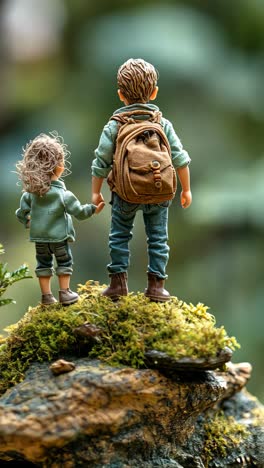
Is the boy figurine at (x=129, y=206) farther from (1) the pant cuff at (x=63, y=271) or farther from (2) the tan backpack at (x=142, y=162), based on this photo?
(1) the pant cuff at (x=63, y=271)

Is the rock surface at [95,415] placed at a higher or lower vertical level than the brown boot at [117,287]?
lower

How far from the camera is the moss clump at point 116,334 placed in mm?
4137

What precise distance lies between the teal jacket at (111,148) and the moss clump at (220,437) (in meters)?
1.75

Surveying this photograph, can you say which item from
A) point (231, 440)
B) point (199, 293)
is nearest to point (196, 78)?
point (199, 293)

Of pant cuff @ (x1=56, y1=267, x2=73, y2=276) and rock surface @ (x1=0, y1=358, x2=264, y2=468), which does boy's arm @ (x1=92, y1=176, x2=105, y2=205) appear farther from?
rock surface @ (x1=0, y1=358, x2=264, y2=468)

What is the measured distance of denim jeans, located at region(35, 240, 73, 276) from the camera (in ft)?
14.9

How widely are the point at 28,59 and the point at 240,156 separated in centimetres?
480

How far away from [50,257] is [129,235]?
0.53m

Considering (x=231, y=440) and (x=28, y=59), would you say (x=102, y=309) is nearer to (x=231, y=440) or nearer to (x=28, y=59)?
(x=231, y=440)

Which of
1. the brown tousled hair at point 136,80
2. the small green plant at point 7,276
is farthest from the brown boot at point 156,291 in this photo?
the brown tousled hair at point 136,80

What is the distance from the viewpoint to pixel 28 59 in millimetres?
13391

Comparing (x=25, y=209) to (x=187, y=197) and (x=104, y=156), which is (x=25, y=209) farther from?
(x=187, y=197)

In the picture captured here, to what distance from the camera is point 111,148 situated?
4.50 m

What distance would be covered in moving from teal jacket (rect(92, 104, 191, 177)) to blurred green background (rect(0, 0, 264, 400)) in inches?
196
